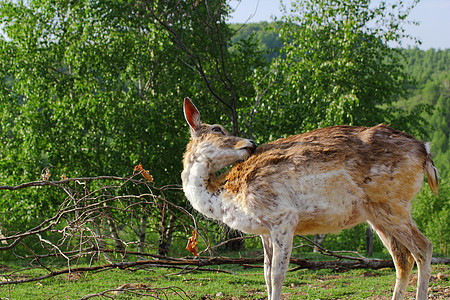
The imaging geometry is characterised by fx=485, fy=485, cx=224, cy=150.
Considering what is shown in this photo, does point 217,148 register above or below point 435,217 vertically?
above

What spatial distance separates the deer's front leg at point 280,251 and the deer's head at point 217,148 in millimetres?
859

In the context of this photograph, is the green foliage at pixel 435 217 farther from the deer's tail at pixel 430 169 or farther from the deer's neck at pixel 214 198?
the deer's neck at pixel 214 198

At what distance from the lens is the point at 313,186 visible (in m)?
4.49

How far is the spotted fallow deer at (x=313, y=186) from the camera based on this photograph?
4445 millimetres

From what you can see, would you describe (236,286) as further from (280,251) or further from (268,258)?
(280,251)

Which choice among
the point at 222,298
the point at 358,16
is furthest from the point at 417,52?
the point at 222,298

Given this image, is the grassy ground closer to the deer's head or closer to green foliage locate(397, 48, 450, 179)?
the deer's head

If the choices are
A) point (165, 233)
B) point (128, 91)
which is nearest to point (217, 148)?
point (165, 233)

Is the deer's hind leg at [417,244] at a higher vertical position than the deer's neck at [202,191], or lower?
lower

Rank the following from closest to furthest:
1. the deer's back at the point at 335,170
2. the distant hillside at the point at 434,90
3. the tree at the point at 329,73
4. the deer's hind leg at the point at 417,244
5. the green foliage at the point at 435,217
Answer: the deer's back at the point at 335,170 < the deer's hind leg at the point at 417,244 < the tree at the point at 329,73 < the green foliage at the point at 435,217 < the distant hillside at the point at 434,90

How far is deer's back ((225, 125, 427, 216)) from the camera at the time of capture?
4488 millimetres

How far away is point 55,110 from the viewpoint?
13664mm

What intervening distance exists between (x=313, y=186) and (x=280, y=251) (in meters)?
0.67

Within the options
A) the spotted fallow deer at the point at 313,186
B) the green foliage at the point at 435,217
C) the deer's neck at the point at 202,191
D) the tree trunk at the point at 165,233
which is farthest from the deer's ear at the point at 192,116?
the green foliage at the point at 435,217
